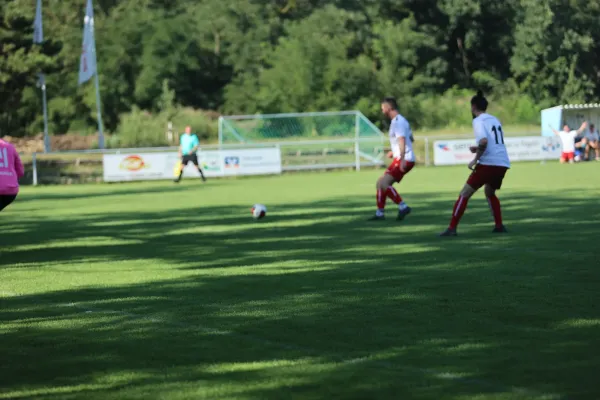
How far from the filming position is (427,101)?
67188 millimetres

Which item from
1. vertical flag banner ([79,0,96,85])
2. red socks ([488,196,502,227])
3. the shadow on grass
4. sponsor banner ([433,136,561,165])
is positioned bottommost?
the shadow on grass

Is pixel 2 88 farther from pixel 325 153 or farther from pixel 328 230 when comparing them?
pixel 328 230

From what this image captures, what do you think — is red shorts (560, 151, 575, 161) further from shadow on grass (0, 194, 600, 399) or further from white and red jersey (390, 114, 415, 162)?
shadow on grass (0, 194, 600, 399)

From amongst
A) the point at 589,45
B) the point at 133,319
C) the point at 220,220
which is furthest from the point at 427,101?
the point at 133,319

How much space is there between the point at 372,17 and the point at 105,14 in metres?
18.9

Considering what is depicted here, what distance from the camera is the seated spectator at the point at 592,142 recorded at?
4591 cm

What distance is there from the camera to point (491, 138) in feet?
50.0

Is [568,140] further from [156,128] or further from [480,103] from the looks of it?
[480,103]

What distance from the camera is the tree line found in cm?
6725

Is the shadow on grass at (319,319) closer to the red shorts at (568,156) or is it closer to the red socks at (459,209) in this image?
the red socks at (459,209)

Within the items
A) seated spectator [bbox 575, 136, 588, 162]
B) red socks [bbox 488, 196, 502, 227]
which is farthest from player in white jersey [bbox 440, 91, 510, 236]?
seated spectator [bbox 575, 136, 588, 162]

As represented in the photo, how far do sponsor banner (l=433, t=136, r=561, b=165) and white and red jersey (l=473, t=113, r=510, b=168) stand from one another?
29.1 m

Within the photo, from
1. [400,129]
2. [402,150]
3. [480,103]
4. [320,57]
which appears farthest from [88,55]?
[480,103]

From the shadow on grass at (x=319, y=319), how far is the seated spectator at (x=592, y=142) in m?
30.5
